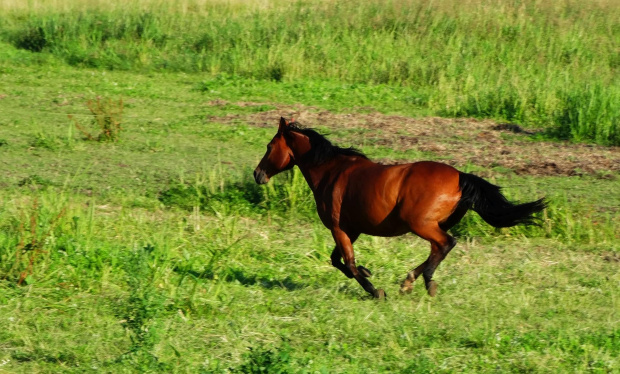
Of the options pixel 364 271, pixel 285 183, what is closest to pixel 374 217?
pixel 364 271

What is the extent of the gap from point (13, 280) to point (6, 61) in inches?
465

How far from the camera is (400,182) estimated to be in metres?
6.60

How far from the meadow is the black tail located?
540mm

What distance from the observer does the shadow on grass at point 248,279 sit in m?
7.05

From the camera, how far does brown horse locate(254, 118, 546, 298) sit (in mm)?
6461

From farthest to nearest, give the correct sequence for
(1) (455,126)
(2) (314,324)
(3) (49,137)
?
1. (1) (455,126)
2. (3) (49,137)
3. (2) (314,324)

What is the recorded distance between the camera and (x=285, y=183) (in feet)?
30.7

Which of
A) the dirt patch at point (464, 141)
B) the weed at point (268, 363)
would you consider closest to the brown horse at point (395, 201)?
the weed at point (268, 363)

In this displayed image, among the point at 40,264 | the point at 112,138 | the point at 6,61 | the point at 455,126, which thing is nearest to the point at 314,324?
the point at 40,264

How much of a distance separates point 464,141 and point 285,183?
369 centimetres

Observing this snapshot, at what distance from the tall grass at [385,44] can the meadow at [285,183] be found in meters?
0.06

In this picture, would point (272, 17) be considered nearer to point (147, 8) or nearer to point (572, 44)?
point (147, 8)

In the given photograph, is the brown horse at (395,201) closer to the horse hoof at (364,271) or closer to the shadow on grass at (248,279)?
the horse hoof at (364,271)

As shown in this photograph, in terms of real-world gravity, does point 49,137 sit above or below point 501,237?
below
